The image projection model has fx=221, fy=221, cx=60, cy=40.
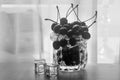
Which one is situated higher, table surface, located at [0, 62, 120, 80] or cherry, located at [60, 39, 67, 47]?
cherry, located at [60, 39, 67, 47]

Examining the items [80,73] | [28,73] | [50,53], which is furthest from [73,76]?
[50,53]

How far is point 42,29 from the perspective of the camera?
1744 millimetres

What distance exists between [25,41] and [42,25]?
0.63 ft

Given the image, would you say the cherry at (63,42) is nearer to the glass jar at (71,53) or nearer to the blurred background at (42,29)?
the glass jar at (71,53)

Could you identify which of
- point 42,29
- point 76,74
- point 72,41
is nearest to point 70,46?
point 72,41

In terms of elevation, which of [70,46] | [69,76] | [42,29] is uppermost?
[42,29]

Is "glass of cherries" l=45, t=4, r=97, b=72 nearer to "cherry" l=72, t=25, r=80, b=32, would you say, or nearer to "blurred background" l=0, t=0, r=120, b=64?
"cherry" l=72, t=25, r=80, b=32

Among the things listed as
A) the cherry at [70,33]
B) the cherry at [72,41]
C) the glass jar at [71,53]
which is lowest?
the glass jar at [71,53]

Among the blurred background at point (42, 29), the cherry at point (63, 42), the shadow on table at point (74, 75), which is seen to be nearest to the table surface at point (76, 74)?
the shadow on table at point (74, 75)

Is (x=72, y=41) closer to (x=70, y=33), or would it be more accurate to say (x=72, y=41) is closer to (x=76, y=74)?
(x=70, y=33)

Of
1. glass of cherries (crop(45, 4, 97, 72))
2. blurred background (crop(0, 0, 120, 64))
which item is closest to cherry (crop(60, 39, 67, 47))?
glass of cherries (crop(45, 4, 97, 72))

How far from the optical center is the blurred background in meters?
1.72

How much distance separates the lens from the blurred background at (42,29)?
1718mm

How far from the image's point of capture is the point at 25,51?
5.88 ft
